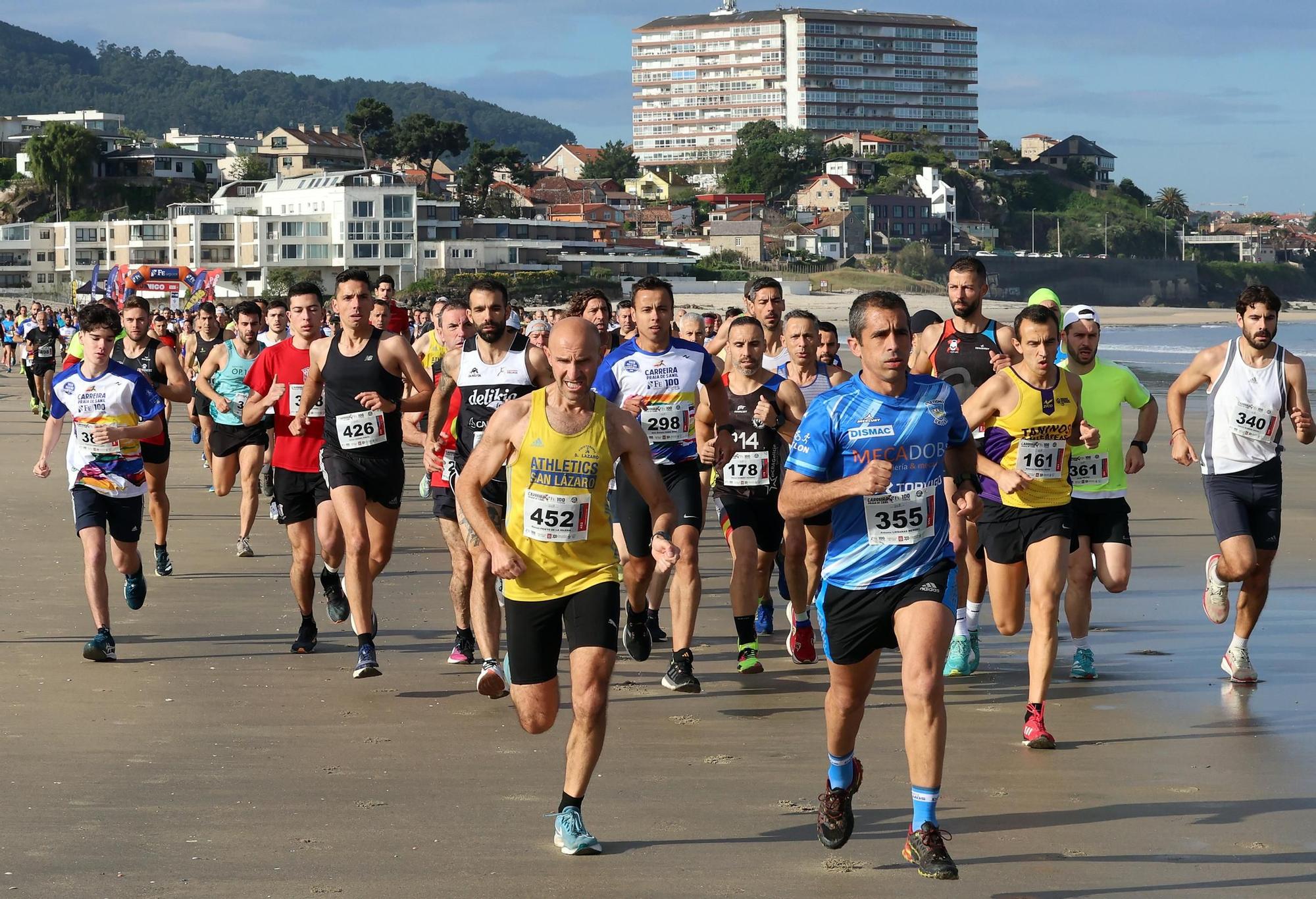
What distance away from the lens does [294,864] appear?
5.18 metres

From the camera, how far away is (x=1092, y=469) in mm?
8023

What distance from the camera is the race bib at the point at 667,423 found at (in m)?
8.30

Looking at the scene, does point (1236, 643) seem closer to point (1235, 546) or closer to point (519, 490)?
point (1235, 546)

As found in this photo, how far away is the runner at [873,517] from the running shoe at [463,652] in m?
3.40

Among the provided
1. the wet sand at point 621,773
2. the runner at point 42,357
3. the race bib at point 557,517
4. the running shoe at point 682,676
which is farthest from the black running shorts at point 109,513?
the runner at point 42,357

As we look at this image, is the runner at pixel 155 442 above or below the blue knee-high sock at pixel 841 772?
above

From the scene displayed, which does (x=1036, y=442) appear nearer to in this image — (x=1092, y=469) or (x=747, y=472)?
(x=1092, y=469)

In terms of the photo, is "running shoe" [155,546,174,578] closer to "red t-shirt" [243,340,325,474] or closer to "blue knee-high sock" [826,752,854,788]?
"red t-shirt" [243,340,325,474]

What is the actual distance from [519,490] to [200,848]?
155 centimetres

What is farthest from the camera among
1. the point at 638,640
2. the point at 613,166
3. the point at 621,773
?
the point at 613,166

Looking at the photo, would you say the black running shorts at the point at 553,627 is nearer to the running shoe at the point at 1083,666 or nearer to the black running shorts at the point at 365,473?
the black running shorts at the point at 365,473

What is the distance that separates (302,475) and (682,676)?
2491mm

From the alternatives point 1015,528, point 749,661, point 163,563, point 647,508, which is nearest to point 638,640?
point 647,508

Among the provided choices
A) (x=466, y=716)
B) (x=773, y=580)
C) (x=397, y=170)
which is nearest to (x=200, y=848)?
(x=466, y=716)
